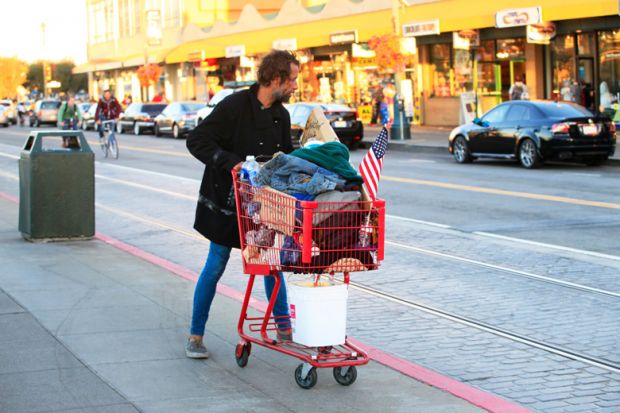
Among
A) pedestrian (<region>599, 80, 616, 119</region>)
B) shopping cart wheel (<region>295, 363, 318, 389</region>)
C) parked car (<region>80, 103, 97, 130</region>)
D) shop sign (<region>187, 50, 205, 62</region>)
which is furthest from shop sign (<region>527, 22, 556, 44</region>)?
parked car (<region>80, 103, 97, 130</region>)

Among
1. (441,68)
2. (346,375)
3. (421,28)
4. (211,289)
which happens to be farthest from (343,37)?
(346,375)

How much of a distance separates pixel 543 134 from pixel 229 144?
1655 cm

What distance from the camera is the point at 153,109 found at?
47.5 metres

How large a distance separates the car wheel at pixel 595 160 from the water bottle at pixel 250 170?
17787 mm

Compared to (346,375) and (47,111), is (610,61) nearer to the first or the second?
(346,375)

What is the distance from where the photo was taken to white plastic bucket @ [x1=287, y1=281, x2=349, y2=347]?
5.90 metres

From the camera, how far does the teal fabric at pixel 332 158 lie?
586 cm

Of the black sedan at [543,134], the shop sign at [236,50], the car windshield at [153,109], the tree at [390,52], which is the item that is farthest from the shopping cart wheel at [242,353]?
the shop sign at [236,50]

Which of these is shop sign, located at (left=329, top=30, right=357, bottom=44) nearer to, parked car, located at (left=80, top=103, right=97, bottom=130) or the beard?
parked car, located at (left=80, top=103, right=97, bottom=130)

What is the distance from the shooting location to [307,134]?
6344 millimetres

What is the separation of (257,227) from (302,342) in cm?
71

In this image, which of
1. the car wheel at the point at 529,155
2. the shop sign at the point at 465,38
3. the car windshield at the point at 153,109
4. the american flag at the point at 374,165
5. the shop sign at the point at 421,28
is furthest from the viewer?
the car windshield at the point at 153,109

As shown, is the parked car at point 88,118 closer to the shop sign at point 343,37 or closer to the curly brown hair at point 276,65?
the shop sign at point 343,37

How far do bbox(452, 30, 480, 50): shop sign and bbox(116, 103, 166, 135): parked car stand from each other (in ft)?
54.1
